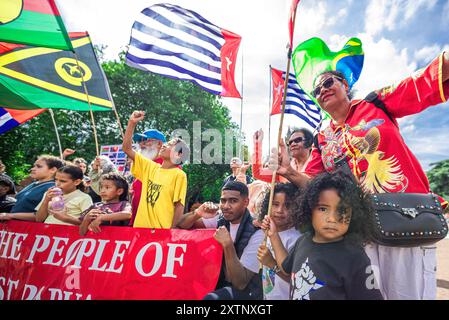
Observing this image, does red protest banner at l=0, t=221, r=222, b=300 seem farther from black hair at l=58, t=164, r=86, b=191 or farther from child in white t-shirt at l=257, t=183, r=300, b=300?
black hair at l=58, t=164, r=86, b=191

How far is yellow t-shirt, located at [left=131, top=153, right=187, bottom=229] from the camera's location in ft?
10.0

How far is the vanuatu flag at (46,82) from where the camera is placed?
4.92 metres

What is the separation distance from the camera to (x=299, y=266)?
1.64 meters

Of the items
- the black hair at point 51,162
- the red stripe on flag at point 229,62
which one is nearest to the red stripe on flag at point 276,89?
the red stripe on flag at point 229,62

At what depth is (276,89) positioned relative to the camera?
24.4 ft

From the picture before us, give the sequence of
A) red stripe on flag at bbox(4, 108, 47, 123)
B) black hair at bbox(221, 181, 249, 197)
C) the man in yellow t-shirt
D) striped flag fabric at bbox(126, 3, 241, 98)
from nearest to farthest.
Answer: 1. black hair at bbox(221, 181, 249, 197)
2. the man in yellow t-shirt
3. striped flag fabric at bbox(126, 3, 241, 98)
4. red stripe on flag at bbox(4, 108, 47, 123)

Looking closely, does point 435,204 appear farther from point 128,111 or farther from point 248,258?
point 128,111

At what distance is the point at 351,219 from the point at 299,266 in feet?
A: 1.32

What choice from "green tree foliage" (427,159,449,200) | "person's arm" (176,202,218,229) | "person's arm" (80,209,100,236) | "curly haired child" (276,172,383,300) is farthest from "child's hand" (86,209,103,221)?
"green tree foliage" (427,159,449,200)

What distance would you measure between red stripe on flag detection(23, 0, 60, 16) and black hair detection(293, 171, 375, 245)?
12.3 feet

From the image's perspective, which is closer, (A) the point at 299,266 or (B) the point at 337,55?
(A) the point at 299,266

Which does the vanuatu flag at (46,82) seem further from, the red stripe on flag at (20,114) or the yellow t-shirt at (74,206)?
the yellow t-shirt at (74,206)

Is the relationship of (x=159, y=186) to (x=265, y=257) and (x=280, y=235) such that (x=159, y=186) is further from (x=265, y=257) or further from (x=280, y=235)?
(x=265, y=257)

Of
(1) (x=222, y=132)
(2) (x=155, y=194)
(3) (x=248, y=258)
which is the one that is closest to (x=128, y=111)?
(1) (x=222, y=132)
